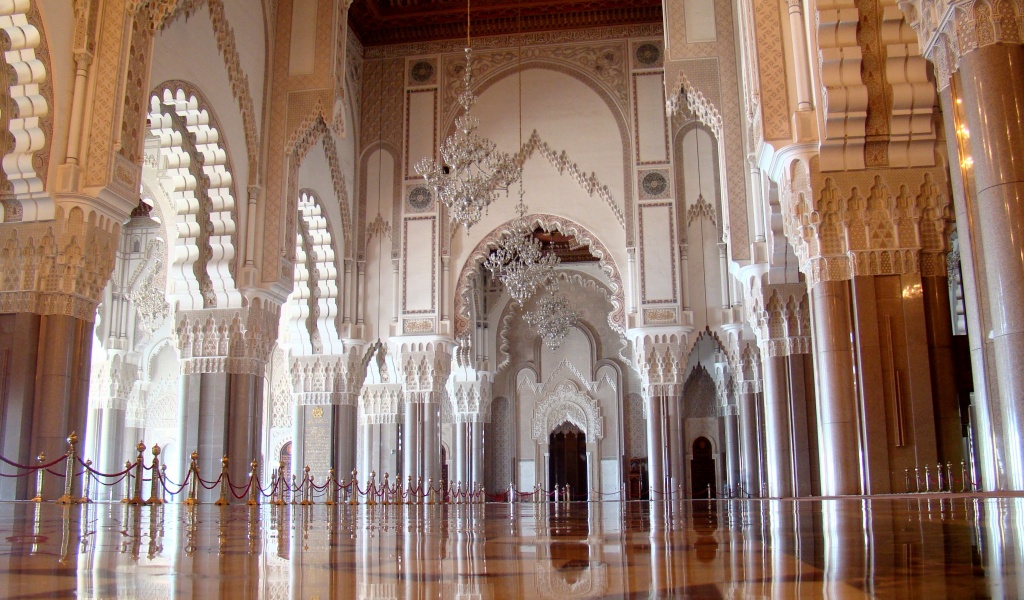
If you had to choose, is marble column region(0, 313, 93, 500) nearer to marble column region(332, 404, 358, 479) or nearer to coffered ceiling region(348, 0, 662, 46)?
marble column region(332, 404, 358, 479)

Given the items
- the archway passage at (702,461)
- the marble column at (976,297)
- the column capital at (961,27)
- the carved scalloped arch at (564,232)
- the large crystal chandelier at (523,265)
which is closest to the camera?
the column capital at (961,27)

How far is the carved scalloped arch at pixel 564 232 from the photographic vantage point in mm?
12547

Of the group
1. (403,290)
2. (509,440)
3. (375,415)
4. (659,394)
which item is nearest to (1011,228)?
(659,394)

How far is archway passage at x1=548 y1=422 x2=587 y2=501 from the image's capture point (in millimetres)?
17562

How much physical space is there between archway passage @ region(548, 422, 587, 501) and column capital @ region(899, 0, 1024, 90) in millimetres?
13743

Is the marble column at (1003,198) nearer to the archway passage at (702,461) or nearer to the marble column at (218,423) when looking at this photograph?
the marble column at (218,423)

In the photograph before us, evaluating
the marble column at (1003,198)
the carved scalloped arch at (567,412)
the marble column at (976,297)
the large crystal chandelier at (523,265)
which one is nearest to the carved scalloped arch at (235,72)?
the large crystal chandelier at (523,265)

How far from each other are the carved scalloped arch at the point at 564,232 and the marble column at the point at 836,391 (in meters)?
6.28

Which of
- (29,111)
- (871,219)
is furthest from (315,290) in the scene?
(871,219)

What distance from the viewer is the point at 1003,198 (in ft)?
12.5

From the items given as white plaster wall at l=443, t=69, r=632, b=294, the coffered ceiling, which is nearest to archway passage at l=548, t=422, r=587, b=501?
white plaster wall at l=443, t=69, r=632, b=294

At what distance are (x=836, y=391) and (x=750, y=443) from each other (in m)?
6.86

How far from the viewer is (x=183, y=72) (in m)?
8.60

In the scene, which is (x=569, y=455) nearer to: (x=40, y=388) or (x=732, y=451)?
(x=732, y=451)
